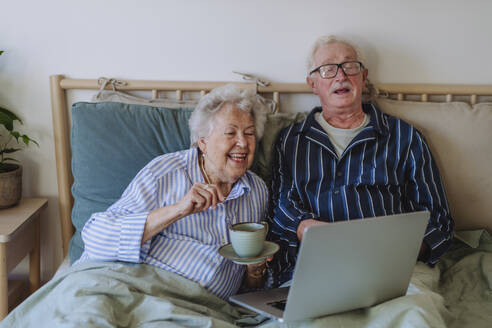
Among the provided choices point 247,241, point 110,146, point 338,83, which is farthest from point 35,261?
point 338,83

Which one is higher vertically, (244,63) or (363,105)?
(244,63)


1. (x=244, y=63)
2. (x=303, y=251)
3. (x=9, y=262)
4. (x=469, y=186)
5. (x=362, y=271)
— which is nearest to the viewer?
(x=303, y=251)

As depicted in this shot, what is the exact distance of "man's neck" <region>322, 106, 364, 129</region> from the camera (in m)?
1.85

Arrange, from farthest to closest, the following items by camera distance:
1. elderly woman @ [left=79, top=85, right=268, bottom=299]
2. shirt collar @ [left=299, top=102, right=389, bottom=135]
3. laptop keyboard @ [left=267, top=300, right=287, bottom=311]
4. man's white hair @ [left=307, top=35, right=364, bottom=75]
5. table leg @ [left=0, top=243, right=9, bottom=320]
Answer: man's white hair @ [left=307, top=35, right=364, bottom=75] → shirt collar @ [left=299, top=102, right=389, bottom=135] → table leg @ [left=0, top=243, right=9, bottom=320] → elderly woman @ [left=79, top=85, right=268, bottom=299] → laptop keyboard @ [left=267, top=300, right=287, bottom=311]

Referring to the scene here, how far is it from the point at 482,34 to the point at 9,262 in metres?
2.13

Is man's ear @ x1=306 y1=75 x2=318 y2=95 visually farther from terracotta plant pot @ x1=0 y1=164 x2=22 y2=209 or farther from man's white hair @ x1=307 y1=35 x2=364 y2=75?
terracotta plant pot @ x1=0 y1=164 x2=22 y2=209

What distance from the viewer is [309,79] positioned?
6.37 feet

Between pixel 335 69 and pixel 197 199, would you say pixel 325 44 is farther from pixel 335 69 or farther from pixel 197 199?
pixel 197 199

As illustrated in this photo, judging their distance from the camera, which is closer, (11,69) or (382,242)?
(382,242)

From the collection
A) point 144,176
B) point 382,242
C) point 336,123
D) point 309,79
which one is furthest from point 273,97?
point 382,242

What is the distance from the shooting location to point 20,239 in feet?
6.14

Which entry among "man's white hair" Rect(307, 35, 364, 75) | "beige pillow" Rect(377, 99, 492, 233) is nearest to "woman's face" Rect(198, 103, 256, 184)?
"man's white hair" Rect(307, 35, 364, 75)

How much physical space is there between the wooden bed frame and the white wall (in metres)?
0.06

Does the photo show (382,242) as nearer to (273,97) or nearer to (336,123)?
(336,123)
